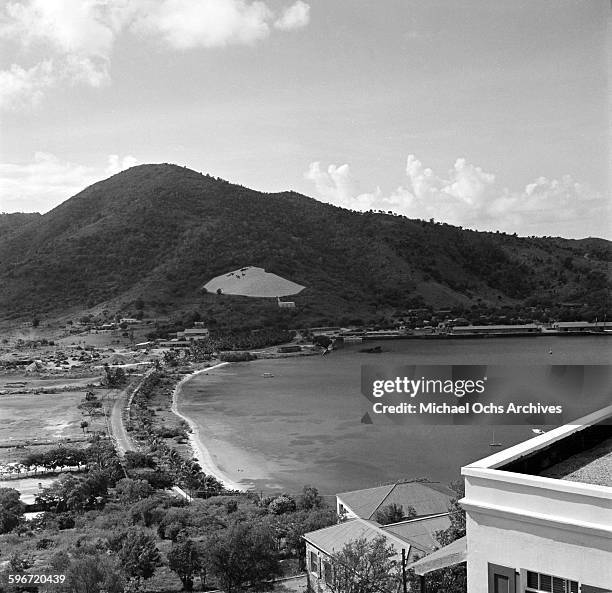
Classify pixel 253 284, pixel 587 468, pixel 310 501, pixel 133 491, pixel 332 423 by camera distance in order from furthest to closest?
pixel 253 284 < pixel 332 423 < pixel 133 491 < pixel 310 501 < pixel 587 468

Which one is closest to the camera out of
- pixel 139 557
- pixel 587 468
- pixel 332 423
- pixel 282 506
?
pixel 587 468

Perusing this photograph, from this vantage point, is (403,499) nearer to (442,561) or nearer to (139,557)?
(139,557)

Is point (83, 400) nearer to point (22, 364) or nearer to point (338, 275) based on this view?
point (22, 364)

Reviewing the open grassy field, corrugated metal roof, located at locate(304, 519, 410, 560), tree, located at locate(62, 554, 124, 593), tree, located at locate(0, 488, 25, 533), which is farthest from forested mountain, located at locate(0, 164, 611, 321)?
tree, located at locate(62, 554, 124, 593)

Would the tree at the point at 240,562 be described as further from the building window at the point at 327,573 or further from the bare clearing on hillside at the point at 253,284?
the bare clearing on hillside at the point at 253,284

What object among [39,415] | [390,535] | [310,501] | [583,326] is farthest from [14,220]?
[390,535]

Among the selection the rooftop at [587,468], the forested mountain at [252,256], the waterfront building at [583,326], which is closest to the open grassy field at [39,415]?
the forested mountain at [252,256]

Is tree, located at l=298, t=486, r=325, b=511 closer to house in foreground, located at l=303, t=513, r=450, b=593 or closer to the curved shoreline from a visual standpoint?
the curved shoreline
